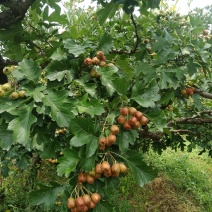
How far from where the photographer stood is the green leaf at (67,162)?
1246 mm

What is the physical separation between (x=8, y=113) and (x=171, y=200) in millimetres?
3982

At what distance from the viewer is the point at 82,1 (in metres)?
4.23

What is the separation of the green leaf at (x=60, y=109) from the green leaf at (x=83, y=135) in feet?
0.13

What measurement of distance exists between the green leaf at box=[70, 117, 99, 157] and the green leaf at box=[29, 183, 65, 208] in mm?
331

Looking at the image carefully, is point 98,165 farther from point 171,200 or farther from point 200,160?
point 200,160

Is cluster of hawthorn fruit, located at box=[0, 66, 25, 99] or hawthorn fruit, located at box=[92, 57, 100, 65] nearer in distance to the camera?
cluster of hawthorn fruit, located at box=[0, 66, 25, 99]

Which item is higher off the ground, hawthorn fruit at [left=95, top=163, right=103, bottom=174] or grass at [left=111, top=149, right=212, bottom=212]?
hawthorn fruit at [left=95, top=163, right=103, bottom=174]

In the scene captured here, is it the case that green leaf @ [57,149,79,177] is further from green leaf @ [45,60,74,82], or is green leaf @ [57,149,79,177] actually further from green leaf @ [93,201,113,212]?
green leaf @ [45,60,74,82]

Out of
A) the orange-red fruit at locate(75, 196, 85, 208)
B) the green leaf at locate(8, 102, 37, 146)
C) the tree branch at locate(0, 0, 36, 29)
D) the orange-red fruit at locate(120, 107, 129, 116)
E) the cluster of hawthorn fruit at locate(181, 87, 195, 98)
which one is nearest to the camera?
the green leaf at locate(8, 102, 37, 146)

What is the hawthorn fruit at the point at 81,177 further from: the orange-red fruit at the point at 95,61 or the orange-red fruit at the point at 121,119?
the orange-red fruit at the point at 95,61

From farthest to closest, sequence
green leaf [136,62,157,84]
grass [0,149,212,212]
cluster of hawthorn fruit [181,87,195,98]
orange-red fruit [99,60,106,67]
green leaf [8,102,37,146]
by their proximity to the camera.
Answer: grass [0,149,212,212]
cluster of hawthorn fruit [181,87,195,98]
green leaf [136,62,157,84]
orange-red fruit [99,60,106,67]
green leaf [8,102,37,146]

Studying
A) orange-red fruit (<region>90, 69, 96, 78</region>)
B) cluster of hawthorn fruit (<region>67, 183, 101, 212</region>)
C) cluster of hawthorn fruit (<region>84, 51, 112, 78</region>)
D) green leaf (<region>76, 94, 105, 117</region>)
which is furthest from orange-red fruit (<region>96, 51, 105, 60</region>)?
cluster of hawthorn fruit (<region>67, 183, 101, 212</region>)

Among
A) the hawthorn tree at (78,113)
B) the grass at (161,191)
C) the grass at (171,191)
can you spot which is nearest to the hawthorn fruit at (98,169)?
the hawthorn tree at (78,113)

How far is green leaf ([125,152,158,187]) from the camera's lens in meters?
1.40
